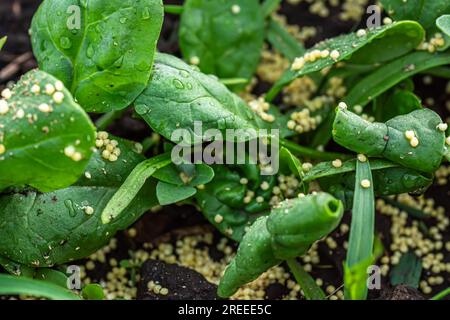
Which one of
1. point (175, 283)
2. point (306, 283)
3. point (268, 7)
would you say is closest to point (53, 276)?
point (175, 283)

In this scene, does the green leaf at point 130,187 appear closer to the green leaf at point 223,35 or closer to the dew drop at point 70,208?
the dew drop at point 70,208

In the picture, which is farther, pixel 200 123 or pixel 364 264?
pixel 200 123

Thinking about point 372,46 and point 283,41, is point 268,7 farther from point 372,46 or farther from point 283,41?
point 372,46

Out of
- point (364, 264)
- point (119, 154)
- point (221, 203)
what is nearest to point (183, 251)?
point (221, 203)

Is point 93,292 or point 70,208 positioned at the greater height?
point 70,208

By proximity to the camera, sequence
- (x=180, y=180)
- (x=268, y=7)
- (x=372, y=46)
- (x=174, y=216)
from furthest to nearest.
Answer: (x=268, y=7) → (x=174, y=216) → (x=372, y=46) → (x=180, y=180)
